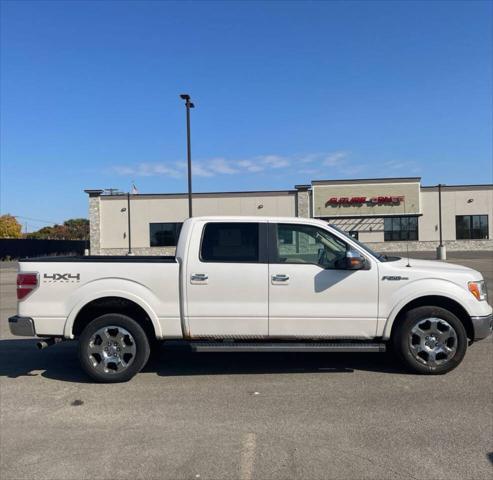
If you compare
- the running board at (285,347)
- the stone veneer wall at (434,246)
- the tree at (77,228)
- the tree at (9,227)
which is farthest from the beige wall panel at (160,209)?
the tree at (77,228)

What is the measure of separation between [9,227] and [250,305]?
92711 millimetres

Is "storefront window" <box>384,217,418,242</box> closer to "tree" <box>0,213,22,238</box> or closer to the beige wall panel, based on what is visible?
the beige wall panel

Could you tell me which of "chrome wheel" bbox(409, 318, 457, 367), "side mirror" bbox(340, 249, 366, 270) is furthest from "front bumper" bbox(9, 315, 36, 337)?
"chrome wheel" bbox(409, 318, 457, 367)

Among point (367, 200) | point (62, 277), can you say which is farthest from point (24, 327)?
point (367, 200)

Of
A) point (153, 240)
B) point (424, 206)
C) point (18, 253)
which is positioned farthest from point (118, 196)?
point (424, 206)

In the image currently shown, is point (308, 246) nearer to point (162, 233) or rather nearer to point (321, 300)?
point (321, 300)

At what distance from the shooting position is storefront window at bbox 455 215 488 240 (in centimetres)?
4194

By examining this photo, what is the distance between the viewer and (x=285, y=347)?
18.4 feet

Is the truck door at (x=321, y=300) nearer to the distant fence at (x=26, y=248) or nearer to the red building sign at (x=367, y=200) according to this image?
the red building sign at (x=367, y=200)

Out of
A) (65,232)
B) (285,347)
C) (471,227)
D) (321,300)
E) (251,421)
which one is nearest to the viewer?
(251,421)

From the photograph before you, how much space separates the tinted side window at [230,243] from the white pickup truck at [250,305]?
0.12 ft

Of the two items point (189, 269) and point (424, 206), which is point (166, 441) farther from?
point (424, 206)

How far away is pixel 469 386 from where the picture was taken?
5.43 metres

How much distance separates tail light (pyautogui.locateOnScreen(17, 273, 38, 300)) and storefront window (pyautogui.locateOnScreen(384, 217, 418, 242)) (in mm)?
39549
